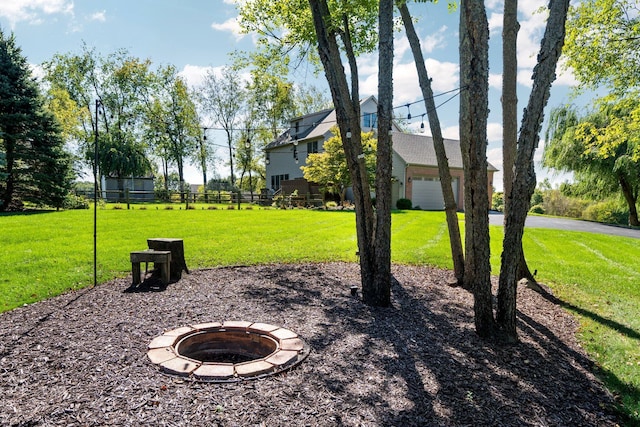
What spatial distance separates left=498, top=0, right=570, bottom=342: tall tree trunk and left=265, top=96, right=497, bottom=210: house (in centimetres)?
1715

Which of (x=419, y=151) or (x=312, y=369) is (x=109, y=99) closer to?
(x=419, y=151)

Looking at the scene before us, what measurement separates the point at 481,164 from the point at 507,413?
7.02 feet

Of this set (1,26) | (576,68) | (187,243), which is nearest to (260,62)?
(187,243)

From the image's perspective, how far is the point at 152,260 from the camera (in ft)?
17.4

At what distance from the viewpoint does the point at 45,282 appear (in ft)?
17.3

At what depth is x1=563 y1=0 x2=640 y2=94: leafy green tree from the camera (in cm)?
817

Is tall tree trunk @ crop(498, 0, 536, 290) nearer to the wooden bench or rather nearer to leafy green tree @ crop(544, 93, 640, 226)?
the wooden bench

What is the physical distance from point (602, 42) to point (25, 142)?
1822 cm

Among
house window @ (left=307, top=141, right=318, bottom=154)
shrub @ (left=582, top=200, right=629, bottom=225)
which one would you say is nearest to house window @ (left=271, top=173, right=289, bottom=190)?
house window @ (left=307, top=141, right=318, bottom=154)

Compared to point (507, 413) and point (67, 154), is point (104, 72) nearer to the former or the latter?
point (67, 154)

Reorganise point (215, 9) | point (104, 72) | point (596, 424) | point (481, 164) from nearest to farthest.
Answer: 1. point (596, 424)
2. point (481, 164)
3. point (215, 9)
4. point (104, 72)

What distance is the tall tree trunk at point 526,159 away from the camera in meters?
3.24

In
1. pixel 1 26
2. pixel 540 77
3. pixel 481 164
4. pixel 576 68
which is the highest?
pixel 1 26

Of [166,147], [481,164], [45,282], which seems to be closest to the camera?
[481,164]
